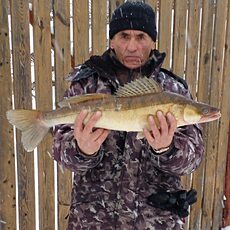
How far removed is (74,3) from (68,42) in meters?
0.31

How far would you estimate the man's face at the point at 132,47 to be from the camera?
8.25 feet

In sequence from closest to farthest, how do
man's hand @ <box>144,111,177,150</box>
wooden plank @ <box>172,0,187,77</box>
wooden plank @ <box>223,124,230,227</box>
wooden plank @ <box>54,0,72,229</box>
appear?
man's hand @ <box>144,111,177,150</box>
wooden plank @ <box>54,0,72,229</box>
wooden plank @ <box>172,0,187,77</box>
wooden plank @ <box>223,124,230,227</box>

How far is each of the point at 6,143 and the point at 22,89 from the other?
456mm

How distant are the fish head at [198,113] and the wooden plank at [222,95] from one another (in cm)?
233

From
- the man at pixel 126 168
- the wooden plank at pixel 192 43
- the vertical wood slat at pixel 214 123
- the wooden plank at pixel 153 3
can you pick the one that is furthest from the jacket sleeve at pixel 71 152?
the vertical wood slat at pixel 214 123

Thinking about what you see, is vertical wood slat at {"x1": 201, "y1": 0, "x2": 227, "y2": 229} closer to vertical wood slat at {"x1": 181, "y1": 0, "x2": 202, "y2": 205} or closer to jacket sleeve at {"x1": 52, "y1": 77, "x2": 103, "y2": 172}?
vertical wood slat at {"x1": 181, "y1": 0, "x2": 202, "y2": 205}

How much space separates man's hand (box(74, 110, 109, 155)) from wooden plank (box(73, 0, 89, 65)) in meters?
1.80

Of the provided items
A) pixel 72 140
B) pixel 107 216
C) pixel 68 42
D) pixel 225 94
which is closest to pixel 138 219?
pixel 107 216

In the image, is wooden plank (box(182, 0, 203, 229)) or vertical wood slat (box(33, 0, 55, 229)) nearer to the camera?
vertical wood slat (box(33, 0, 55, 229))

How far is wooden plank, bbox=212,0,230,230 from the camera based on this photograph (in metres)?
4.42

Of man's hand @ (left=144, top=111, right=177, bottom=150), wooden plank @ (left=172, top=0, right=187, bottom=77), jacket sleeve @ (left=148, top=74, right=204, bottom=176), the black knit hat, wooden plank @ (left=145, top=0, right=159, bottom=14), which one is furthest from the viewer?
wooden plank @ (left=172, top=0, right=187, bottom=77)

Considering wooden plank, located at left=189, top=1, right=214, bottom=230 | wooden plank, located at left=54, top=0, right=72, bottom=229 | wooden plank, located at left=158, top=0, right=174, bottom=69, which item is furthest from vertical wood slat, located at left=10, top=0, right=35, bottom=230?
wooden plank, located at left=189, top=1, right=214, bottom=230

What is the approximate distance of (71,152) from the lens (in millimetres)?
2342

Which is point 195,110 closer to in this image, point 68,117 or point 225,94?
point 68,117
